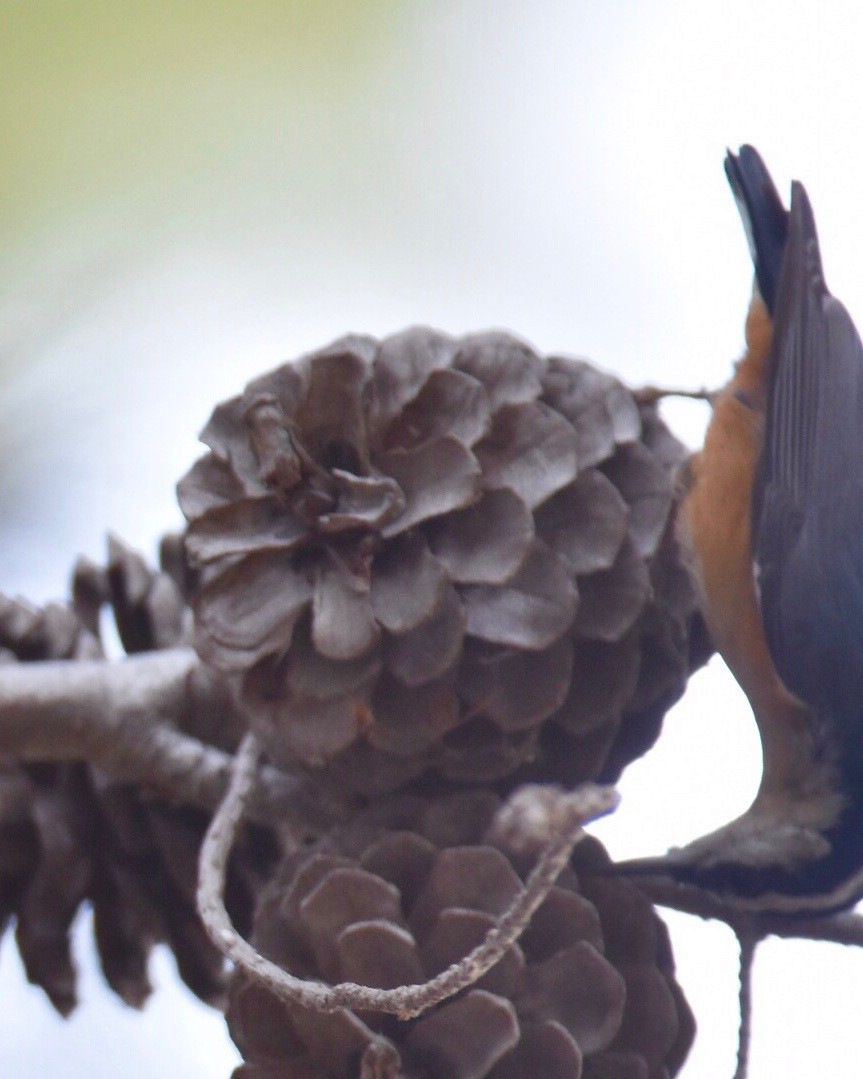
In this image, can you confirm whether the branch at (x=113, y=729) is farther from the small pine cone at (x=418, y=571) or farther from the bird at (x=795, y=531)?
the bird at (x=795, y=531)

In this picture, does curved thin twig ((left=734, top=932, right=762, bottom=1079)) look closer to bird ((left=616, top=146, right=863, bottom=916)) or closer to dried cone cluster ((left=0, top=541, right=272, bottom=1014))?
bird ((left=616, top=146, right=863, bottom=916))

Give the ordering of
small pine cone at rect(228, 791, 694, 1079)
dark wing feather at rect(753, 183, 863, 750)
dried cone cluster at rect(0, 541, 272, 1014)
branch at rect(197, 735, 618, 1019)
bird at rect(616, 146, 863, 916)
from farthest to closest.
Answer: dark wing feather at rect(753, 183, 863, 750) < bird at rect(616, 146, 863, 916) < dried cone cluster at rect(0, 541, 272, 1014) < small pine cone at rect(228, 791, 694, 1079) < branch at rect(197, 735, 618, 1019)

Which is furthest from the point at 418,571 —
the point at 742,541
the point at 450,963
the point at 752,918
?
the point at 742,541

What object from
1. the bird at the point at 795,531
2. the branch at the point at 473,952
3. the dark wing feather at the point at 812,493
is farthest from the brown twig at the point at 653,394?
the branch at the point at 473,952

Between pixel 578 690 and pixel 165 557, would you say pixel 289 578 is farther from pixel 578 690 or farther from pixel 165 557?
pixel 165 557

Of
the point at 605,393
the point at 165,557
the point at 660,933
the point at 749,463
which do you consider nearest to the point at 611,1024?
the point at 660,933

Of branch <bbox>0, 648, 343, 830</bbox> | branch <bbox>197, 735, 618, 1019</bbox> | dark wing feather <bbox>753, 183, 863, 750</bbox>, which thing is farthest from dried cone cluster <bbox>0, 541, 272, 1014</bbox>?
dark wing feather <bbox>753, 183, 863, 750</bbox>
